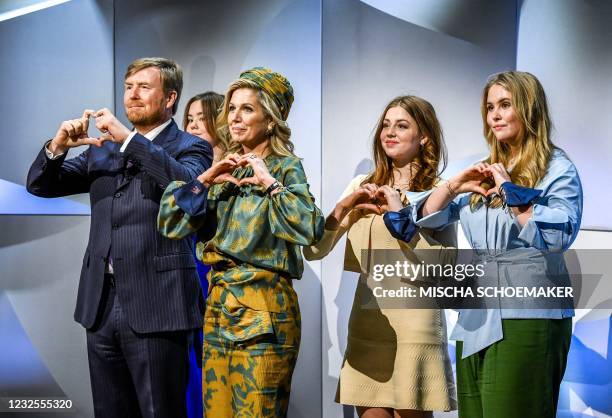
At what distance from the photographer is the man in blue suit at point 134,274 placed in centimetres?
373

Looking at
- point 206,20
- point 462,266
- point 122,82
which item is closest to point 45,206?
point 122,82

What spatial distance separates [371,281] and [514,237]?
2.23 feet

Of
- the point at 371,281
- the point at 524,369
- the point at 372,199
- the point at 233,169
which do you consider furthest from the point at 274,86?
the point at 524,369

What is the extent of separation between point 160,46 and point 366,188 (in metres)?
1.44

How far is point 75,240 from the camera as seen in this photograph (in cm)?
495

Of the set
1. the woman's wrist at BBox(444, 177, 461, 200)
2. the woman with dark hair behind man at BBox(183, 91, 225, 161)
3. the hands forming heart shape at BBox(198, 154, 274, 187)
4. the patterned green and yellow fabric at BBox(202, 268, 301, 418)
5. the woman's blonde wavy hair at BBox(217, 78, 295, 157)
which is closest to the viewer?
the patterned green and yellow fabric at BBox(202, 268, 301, 418)

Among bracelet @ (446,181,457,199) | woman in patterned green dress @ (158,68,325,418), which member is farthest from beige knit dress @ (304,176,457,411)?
woman in patterned green dress @ (158,68,325,418)

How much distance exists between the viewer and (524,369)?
3.54m

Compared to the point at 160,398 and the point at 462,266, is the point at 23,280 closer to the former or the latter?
the point at 160,398

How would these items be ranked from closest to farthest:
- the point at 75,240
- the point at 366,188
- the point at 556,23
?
the point at 366,188, the point at 556,23, the point at 75,240

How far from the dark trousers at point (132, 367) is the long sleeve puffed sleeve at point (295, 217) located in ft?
2.20

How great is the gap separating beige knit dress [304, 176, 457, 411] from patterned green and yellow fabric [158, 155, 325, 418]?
491 millimetres

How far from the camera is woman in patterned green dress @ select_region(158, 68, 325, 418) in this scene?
11.3ft

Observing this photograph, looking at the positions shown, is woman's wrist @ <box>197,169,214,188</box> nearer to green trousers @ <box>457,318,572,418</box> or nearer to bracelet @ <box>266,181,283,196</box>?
bracelet @ <box>266,181,283,196</box>
